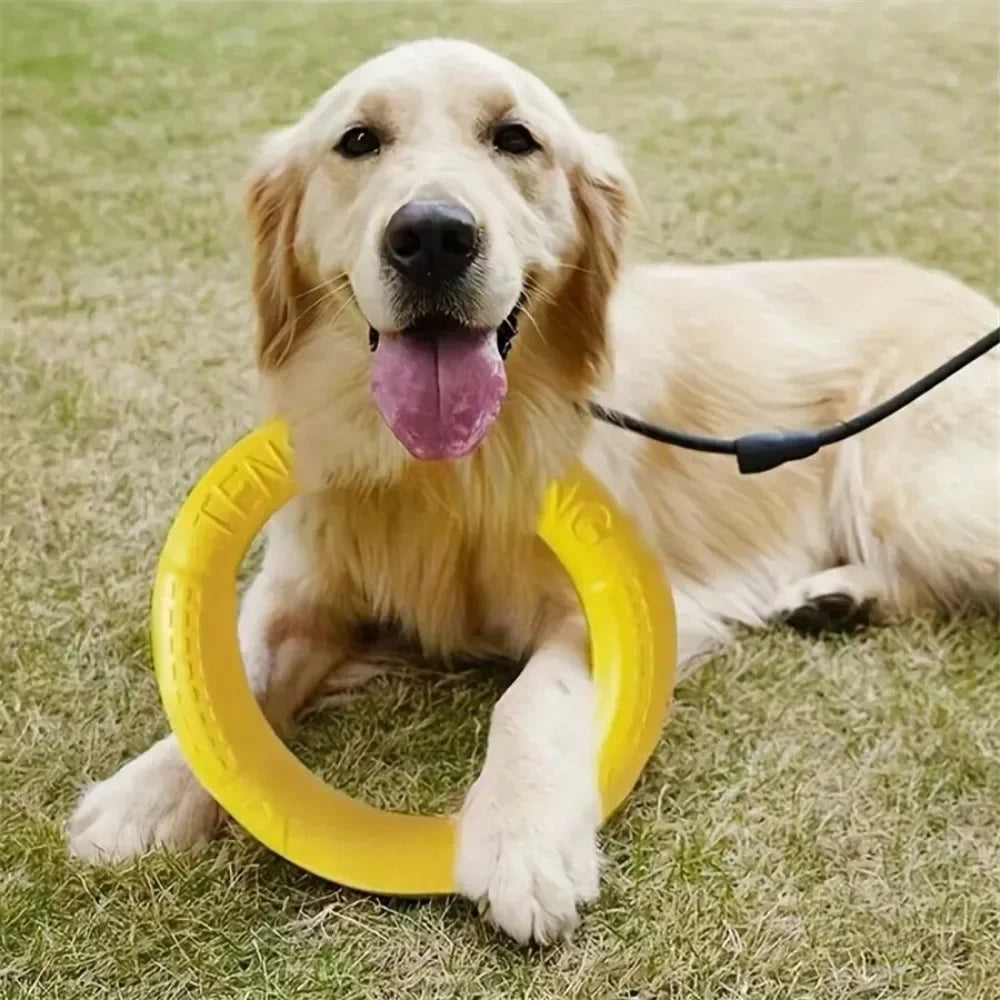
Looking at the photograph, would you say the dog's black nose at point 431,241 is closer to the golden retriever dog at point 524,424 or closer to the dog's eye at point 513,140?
the golden retriever dog at point 524,424

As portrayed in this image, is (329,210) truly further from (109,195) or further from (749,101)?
(749,101)

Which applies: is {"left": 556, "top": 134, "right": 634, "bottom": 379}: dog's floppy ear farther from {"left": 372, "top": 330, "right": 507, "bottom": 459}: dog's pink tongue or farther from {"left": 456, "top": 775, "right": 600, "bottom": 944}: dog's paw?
{"left": 456, "top": 775, "right": 600, "bottom": 944}: dog's paw

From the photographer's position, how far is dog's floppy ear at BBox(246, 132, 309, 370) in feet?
6.91

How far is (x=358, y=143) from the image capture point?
199cm

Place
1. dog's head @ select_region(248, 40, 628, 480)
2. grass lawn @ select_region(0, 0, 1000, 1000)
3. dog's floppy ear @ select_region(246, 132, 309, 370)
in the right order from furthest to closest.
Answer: dog's floppy ear @ select_region(246, 132, 309, 370) < dog's head @ select_region(248, 40, 628, 480) < grass lawn @ select_region(0, 0, 1000, 1000)

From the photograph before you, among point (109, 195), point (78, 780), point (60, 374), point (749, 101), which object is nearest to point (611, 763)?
point (78, 780)

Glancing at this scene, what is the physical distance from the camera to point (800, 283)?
2.80 metres

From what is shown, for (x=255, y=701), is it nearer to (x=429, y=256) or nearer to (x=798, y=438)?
(x=429, y=256)

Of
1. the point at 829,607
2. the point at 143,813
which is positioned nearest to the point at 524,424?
the point at 829,607

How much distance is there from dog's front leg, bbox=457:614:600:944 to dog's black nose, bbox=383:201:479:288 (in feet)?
2.05

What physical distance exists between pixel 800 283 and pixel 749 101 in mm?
2196

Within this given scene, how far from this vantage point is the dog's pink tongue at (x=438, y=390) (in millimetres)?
1853

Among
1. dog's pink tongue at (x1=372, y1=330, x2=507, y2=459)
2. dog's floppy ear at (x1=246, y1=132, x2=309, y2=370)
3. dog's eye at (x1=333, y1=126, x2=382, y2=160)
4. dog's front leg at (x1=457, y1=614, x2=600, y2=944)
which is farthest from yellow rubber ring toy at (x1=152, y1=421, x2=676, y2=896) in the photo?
dog's eye at (x1=333, y1=126, x2=382, y2=160)

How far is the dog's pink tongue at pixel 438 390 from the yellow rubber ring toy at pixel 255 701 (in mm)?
339
